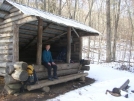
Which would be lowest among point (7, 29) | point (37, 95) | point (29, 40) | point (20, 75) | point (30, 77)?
point (37, 95)

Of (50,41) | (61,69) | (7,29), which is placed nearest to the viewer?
(7,29)

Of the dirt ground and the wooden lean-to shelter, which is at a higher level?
the wooden lean-to shelter

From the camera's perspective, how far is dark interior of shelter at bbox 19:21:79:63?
30.3ft

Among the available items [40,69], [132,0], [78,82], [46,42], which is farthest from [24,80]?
[132,0]

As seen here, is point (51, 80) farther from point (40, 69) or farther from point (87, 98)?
point (87, 98)

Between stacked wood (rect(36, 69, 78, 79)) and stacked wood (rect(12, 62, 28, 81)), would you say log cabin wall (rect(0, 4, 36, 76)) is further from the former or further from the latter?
stacked wood (rect(36, 69, 78, 79))

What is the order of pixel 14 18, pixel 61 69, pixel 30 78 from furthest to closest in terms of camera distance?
1. pixel 61 69
2. pixel 14 18
3. pixel 30 78

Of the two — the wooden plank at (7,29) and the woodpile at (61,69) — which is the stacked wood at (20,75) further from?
the wooden plank at (7,29)

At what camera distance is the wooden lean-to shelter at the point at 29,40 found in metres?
6.44

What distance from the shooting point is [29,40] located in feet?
32.6

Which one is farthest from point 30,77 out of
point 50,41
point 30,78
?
point 50,41

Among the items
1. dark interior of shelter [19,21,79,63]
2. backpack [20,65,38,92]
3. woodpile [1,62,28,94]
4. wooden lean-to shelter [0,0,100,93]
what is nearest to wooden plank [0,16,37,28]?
wooden lean-to shelter [0,0,100,93]

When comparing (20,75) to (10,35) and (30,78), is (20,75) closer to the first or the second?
(30,78)

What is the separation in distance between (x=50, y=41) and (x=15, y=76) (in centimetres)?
518
